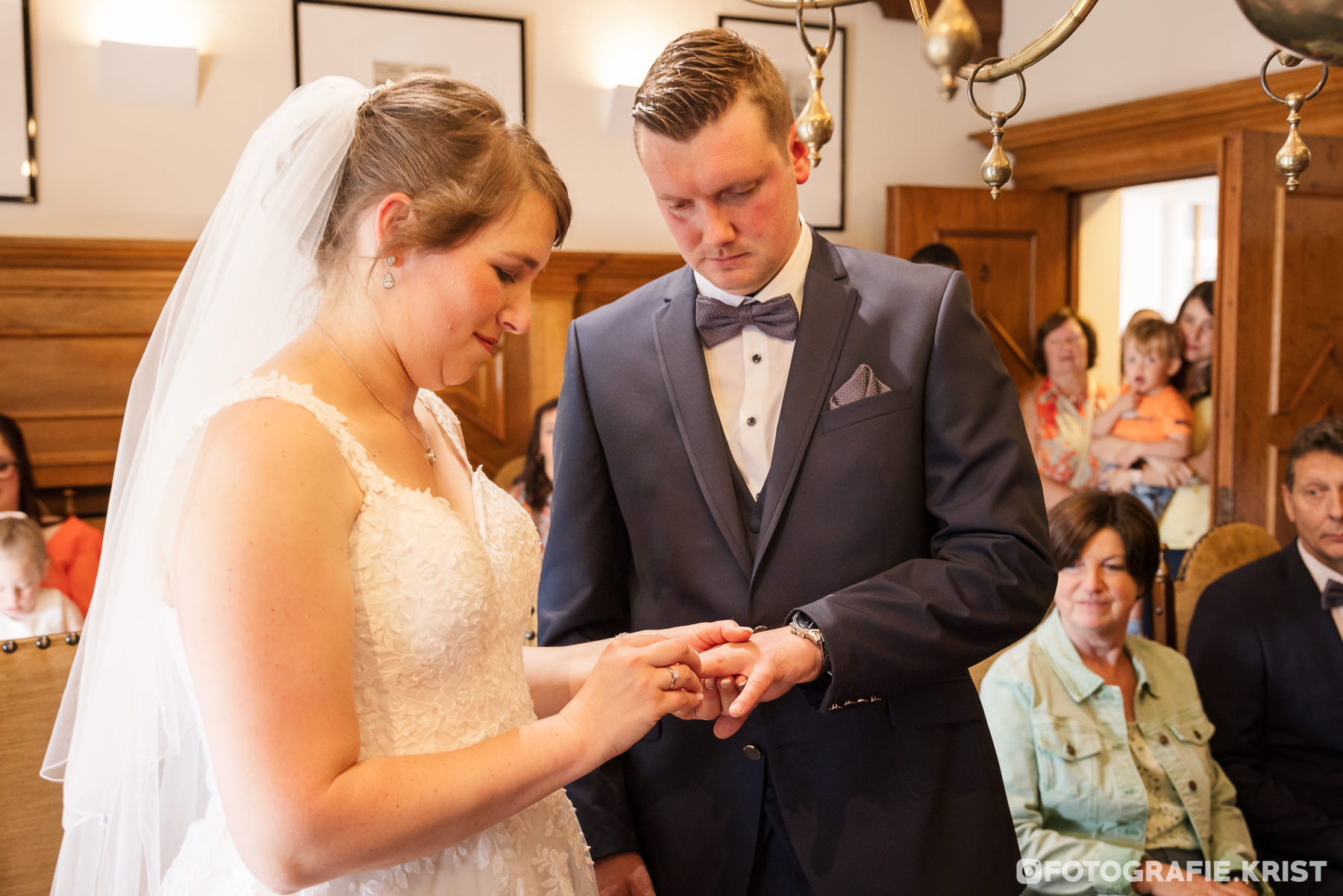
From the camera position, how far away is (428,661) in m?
1.20

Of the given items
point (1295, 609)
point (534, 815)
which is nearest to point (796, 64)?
point (1295, 609)

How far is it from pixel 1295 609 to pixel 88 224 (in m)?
4.63

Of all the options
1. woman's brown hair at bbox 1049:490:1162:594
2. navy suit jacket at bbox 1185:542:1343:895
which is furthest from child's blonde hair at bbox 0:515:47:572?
navy suit jacket at bbox 1185:542:1343:895

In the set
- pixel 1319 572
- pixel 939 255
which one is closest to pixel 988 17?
pixel 939 255

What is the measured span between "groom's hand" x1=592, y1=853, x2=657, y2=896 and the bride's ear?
912mm

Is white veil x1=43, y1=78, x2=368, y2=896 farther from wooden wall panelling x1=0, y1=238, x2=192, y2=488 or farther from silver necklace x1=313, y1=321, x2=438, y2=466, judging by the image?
wooden wall panelling x1=0, y1=238, x2=192, y2=488

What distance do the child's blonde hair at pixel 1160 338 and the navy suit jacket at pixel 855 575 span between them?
A: 11.8 feet

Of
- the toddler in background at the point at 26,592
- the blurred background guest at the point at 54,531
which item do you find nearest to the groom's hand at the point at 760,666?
the toddler in background at the point at 26,592

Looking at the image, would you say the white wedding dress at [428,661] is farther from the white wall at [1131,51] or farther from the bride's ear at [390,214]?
the white wall at [1131,51]

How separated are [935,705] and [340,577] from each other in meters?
0.85

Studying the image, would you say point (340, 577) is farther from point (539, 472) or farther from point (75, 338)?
point (75, 338)

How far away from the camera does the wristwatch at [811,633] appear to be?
138 centimetres

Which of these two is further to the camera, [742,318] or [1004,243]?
[1004,243]

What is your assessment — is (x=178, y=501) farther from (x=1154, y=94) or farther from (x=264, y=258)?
(x=1154, y=94)
